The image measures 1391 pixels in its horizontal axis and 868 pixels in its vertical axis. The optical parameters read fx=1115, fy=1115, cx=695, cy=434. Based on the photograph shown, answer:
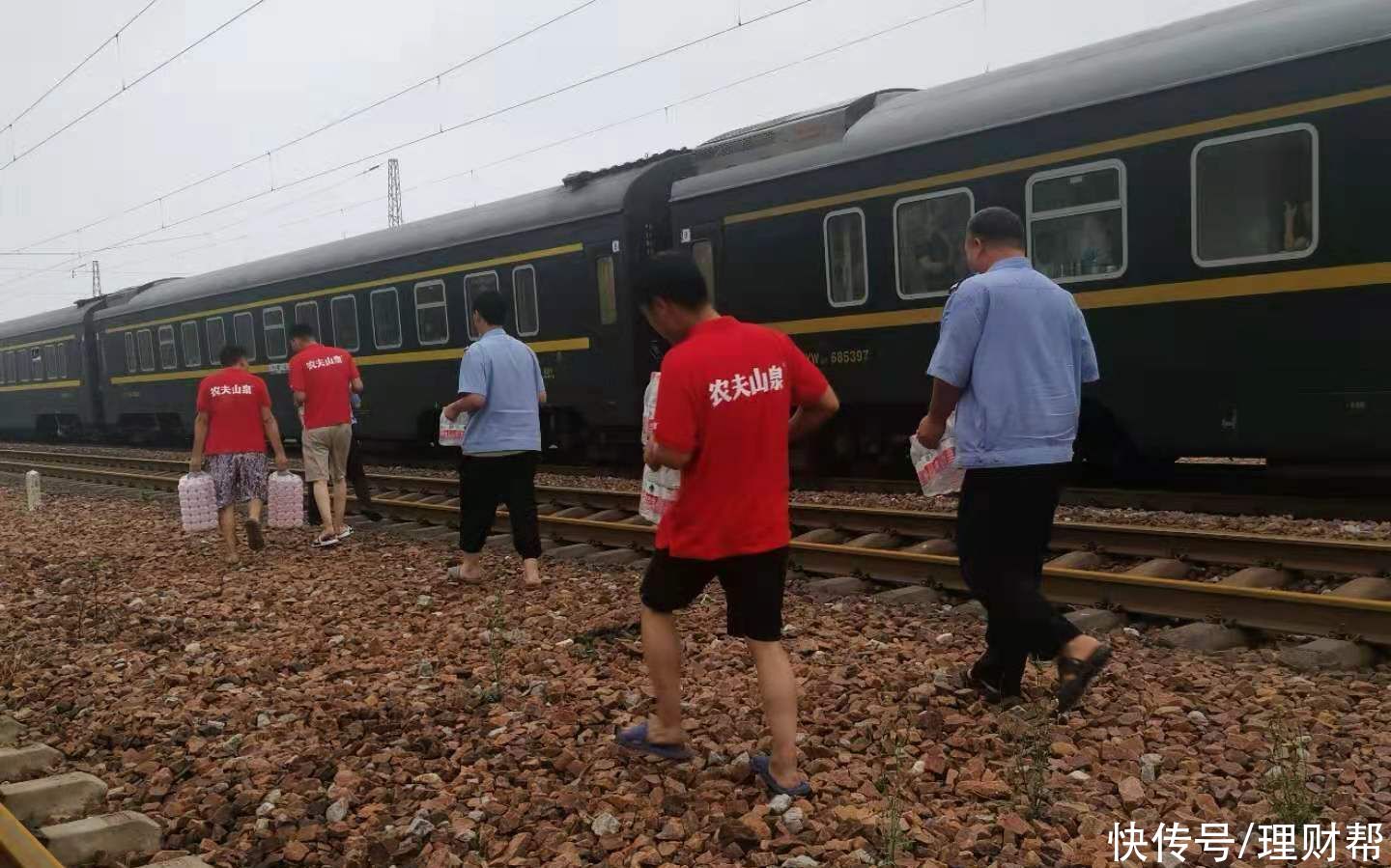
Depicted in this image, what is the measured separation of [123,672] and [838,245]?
20.9ft

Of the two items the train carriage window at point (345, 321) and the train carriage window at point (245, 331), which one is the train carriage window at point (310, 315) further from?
the train carriage window at point (245, 331)

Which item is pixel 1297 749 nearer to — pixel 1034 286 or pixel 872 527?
pixel 1034 286

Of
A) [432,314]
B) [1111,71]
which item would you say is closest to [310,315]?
[432,314]

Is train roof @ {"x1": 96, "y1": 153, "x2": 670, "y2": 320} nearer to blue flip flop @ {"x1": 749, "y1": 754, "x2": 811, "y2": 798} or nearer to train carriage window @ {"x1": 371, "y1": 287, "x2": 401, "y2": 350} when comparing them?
train carriage window @ {"x1": 371, "y1": 287, "x2": 401, "y2": 350}

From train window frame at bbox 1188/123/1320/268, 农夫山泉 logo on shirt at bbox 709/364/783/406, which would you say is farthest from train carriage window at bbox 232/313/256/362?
农夫山泉 logo on shirt at bbox 709/364/783/406

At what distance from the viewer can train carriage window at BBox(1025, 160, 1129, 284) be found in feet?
25.3

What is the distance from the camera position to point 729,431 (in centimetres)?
332

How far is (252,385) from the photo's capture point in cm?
853

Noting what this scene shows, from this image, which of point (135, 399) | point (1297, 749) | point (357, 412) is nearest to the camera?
point (1297, 749)

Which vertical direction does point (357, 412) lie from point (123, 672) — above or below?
above

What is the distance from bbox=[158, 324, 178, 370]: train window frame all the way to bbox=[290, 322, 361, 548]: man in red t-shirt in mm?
12956

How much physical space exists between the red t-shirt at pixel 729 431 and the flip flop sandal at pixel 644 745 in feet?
2.49

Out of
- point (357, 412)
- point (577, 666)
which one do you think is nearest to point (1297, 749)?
point (577, 666)

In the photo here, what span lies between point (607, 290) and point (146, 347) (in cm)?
1337
